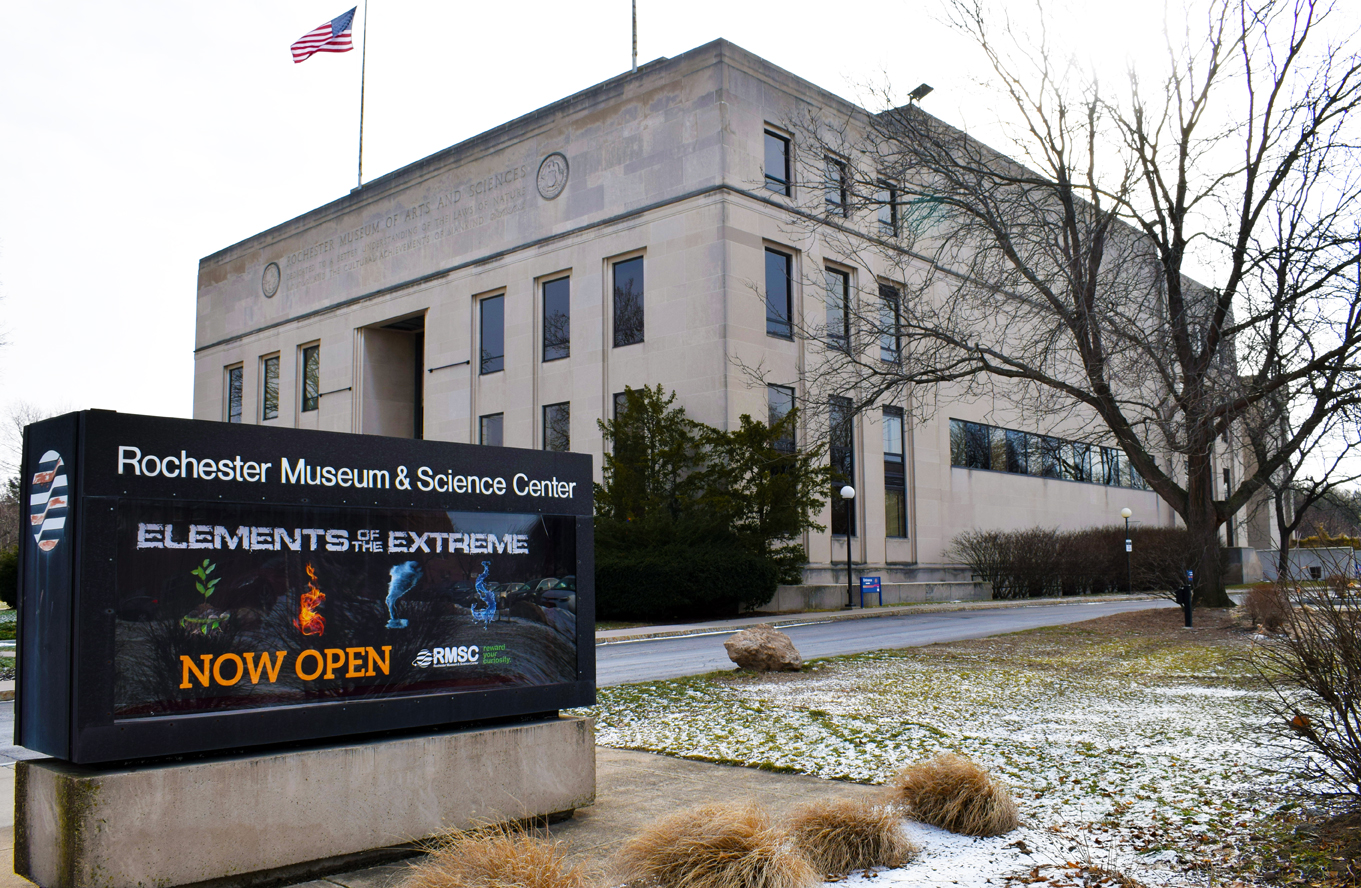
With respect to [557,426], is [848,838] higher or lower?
lower

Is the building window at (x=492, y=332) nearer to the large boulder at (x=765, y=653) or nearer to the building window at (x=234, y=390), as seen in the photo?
the building window at (x=234, y=390)

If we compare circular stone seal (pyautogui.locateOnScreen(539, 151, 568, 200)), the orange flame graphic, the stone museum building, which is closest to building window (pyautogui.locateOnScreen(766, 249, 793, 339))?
the stone museum building

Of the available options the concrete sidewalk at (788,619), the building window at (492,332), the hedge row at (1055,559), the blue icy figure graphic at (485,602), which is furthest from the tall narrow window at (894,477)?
the blue icy figure graphic at (485,602)

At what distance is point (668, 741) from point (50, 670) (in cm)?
494

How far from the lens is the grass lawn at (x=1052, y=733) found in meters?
5.56

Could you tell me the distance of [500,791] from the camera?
19.1 ft

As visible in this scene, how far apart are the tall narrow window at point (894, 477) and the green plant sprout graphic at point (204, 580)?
34.3 m

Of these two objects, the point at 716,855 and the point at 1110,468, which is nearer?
the point at 716,855

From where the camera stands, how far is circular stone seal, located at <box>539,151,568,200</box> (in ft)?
120

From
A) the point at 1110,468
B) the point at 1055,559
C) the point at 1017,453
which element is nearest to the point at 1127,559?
the point at 1055,559

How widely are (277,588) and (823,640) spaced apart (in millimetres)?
16232

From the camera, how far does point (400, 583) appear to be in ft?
18.2

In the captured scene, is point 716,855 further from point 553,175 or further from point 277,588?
point 553,175

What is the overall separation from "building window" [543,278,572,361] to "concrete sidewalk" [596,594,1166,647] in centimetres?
1213
